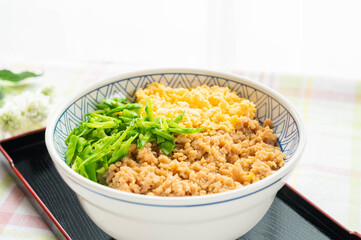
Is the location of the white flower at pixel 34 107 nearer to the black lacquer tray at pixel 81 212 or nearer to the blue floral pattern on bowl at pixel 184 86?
the black lacquer tray at pixel 81 212

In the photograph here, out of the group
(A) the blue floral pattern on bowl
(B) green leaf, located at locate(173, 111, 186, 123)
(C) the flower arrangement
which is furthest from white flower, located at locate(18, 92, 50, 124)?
(B) green leaf, located at locate(173, 111, 186, 123)

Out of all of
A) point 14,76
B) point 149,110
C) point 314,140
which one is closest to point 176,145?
point 149,110

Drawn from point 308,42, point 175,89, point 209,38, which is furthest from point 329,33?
point 175,89

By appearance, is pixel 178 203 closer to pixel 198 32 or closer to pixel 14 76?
pixel 14 76

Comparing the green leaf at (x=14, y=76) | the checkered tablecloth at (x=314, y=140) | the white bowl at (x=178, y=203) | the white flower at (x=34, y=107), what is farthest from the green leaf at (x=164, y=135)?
the green leaf at (x=14, y=76)

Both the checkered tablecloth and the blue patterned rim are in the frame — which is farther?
the checkered tablecloth

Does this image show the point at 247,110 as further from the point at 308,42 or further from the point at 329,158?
the point at 308,42

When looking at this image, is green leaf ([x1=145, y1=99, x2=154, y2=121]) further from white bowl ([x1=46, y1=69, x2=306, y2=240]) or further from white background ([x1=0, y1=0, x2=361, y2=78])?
white background ([x1=0, y1=0, x2=361, y2=78])
